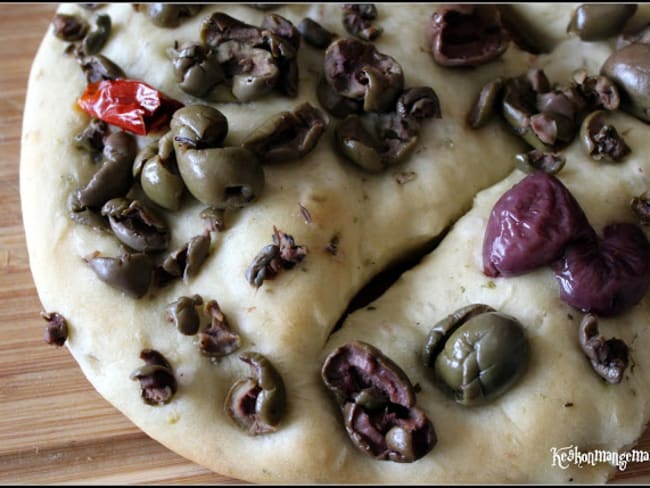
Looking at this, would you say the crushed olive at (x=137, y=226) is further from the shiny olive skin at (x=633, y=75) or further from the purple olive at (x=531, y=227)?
the shiny olive skin at (x=633, y=75)

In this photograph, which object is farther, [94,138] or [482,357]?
[94,138]

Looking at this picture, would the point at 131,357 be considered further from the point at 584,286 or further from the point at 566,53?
the point at 566,53

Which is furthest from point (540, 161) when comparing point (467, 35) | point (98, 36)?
point (98, 36)

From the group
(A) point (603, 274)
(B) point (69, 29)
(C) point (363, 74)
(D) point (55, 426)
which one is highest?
(C) point (363, 74)

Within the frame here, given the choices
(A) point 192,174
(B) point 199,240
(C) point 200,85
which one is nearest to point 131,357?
(B) point 199,240

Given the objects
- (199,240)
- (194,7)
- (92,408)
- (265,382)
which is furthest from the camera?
(194,7)

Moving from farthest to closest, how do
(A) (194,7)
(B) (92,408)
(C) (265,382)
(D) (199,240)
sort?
(A) (194,7) → (B) (92,408) → (D) (199,240) → (C) (265,382)

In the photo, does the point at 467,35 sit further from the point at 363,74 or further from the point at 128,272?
the point at 128,272
